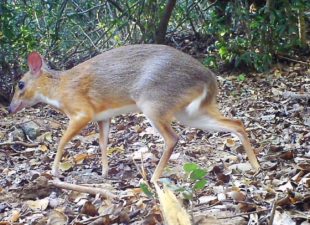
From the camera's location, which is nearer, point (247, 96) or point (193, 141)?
point (193, 141)

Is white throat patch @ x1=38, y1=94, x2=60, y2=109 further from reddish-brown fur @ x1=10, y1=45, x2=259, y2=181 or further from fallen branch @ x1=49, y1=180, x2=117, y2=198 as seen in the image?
fallen branch @ x1=49, y1=180, x2=117, y2=198

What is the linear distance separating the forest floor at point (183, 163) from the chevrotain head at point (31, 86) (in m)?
0.56

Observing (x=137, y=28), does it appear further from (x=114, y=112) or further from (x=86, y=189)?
(x=86, y=189)

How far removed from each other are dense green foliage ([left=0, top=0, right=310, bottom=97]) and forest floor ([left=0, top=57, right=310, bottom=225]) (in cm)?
48

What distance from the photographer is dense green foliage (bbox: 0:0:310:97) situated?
28.5 feet

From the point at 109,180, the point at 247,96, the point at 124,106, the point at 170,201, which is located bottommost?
the point at 247,96

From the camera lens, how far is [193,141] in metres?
6.12

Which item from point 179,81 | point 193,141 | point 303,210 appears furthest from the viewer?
point 193,141

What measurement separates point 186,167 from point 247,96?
5.24 m

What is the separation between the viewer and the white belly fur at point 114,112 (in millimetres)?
4996

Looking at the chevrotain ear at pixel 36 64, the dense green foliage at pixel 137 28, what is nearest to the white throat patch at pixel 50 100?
the chevrotain ear at pixel 36 64

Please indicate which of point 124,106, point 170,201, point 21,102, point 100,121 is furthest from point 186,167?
point 21,102

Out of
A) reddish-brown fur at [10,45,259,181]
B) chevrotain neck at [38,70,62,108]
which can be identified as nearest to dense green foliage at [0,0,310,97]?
chevrotain neck at [38,70,62,108]

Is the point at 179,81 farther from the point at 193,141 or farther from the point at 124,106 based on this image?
the point at 193,141
